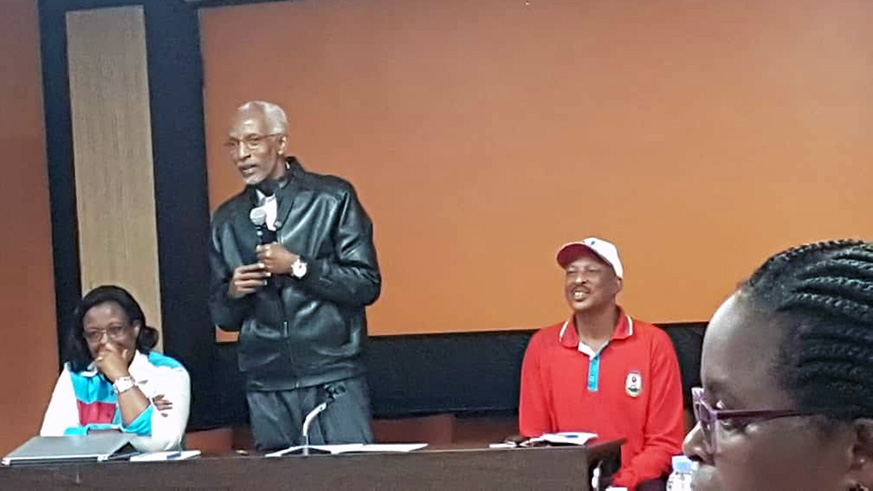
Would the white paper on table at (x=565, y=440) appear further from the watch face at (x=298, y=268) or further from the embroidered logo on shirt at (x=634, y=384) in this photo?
the embroidered logo on shirt at (x=634, y=384)

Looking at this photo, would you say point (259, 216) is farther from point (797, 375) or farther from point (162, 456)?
point (797, 375)

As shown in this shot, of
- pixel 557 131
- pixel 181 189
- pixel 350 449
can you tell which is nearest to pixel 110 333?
pixel 350 449

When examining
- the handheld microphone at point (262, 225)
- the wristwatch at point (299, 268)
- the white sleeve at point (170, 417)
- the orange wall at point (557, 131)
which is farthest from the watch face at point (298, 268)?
the orange wall at point (557, 131)

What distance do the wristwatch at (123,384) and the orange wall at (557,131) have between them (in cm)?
140

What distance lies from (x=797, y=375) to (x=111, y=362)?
2791mm

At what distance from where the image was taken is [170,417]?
347 centimetres

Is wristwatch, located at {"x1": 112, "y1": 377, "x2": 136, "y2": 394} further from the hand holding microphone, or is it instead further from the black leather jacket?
the hand holding microphone

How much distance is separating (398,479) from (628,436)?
101 centimetres

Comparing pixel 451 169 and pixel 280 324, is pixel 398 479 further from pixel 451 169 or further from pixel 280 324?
pixel 451 169

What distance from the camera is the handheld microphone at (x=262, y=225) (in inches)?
131

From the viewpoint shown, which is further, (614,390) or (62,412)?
(614,390)

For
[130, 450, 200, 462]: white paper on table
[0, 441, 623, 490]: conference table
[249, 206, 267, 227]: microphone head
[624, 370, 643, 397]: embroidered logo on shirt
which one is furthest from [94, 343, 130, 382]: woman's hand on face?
[624, 370, 643, 397]: embroidered logo on shirt

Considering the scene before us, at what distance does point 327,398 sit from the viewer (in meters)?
3.34

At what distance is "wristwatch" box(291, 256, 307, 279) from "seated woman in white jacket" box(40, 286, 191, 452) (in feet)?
1.83
